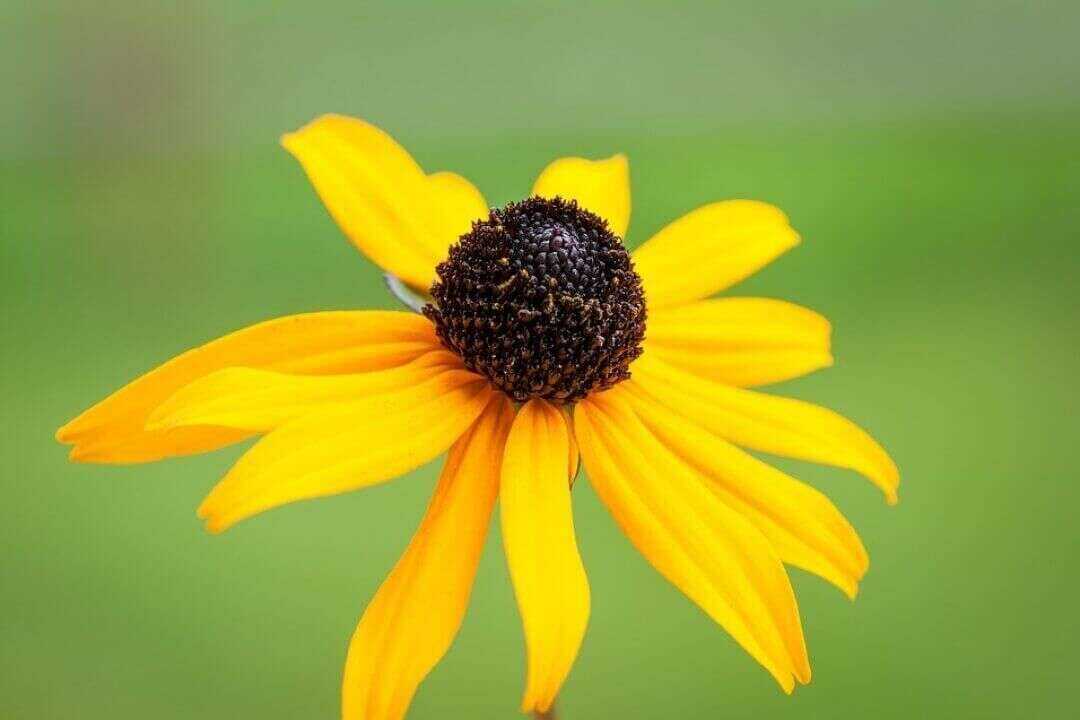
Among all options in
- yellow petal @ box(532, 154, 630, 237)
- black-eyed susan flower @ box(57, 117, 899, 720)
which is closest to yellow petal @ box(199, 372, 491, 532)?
black-eyed susan flower @ box(57, 117, 899, 720)

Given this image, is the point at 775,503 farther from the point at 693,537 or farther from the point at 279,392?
the point at 279,392

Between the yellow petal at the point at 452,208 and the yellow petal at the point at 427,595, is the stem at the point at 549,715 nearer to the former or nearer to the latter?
the yellow petal at the point at 427,595

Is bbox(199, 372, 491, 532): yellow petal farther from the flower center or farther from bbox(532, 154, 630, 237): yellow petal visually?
bbox(532, 154, 630, 237): yellow petal

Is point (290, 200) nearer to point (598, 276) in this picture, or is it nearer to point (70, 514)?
point (70, 514)

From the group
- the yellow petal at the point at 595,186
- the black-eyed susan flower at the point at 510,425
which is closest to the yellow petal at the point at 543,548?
the black-eyed susan flower at the point at 510,425

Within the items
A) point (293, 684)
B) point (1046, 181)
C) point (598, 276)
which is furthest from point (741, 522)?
point (1046, 181)

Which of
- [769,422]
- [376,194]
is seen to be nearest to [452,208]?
[376,194]

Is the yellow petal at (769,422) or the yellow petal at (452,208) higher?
the yellow petal at (452,208)
